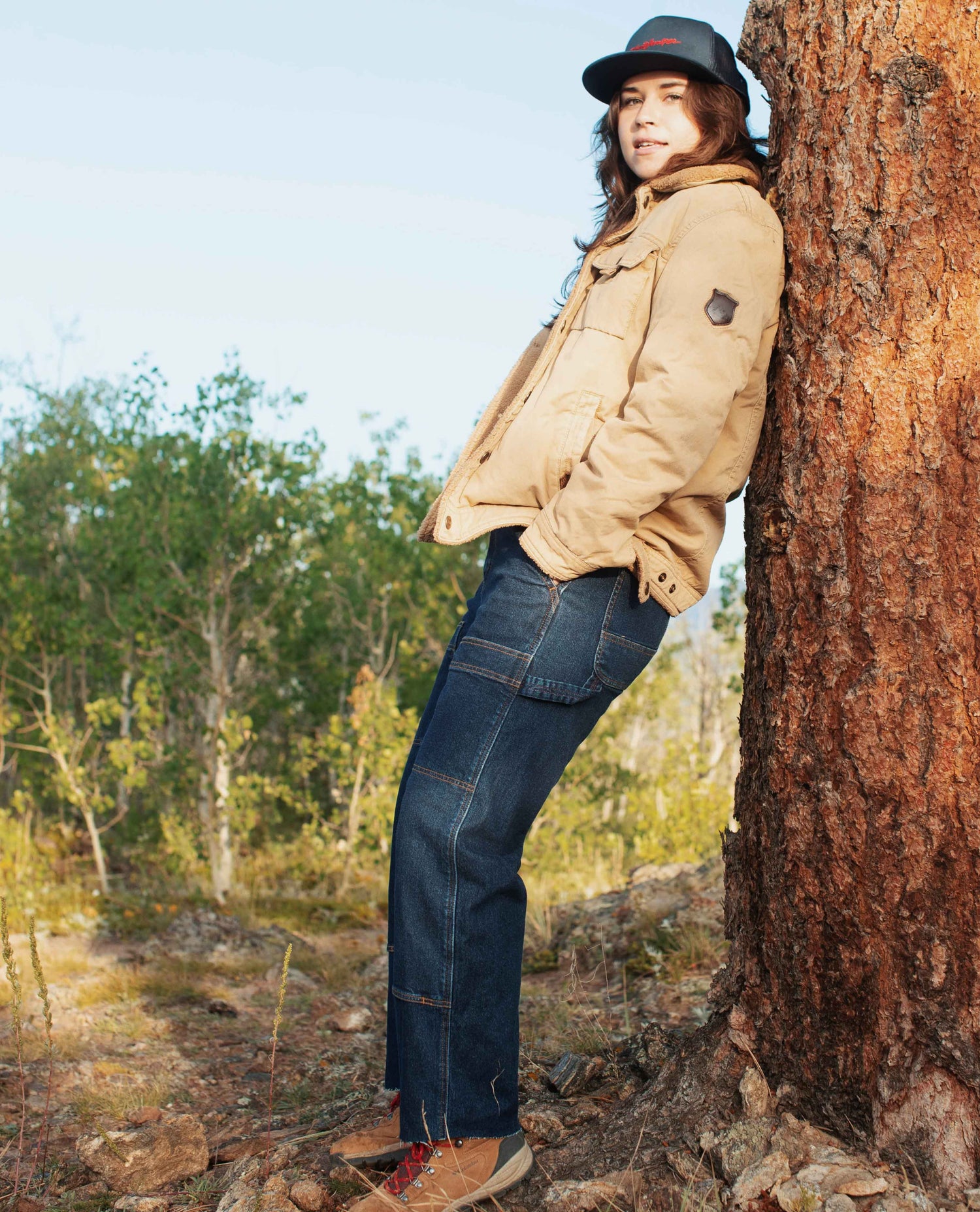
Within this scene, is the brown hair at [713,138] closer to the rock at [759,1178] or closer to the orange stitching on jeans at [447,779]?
the orange stitching on jeans at [447,779]

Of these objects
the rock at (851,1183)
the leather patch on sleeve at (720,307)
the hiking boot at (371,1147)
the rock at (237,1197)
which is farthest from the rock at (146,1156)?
the leather patch on sleeve at (720,307)

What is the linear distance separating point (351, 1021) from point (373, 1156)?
1814 millimetres

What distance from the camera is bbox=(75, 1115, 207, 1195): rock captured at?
2.51 meters

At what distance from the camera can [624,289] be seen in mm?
2281

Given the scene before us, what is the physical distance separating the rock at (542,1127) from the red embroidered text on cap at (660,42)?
260cm

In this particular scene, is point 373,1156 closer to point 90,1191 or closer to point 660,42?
point 90,1191

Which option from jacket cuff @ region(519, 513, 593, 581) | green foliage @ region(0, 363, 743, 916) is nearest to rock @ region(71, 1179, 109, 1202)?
jacket cuff @ region(519, 513, 593, 581)

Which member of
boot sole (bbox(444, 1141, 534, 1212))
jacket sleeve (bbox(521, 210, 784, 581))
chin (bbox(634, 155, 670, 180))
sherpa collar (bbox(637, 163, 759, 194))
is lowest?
boot sole (bbox(444, 1141, 534, 1212))

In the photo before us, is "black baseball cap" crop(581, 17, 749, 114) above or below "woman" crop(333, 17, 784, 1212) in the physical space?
above

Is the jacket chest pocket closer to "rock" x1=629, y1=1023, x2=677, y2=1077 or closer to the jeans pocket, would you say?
the jeans pocket

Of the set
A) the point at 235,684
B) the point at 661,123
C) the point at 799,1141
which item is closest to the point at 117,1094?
the point at 799,1141

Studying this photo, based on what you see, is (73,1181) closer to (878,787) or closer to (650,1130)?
(650,1130)

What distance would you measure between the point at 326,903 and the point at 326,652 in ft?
16.7

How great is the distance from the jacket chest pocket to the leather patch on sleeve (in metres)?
0.22
